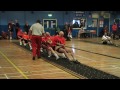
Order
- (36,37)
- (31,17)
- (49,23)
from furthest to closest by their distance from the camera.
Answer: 1. (49,23)
2. (31,17)
3. (36,37)

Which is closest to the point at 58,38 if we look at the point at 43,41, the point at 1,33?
the point at 43,41

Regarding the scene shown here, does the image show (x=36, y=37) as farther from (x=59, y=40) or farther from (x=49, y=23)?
(x=49, y=23)

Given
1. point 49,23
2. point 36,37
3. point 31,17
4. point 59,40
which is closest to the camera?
point 59,40

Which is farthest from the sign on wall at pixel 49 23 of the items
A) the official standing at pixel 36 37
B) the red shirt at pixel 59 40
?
the red shirt at pixel 59 40

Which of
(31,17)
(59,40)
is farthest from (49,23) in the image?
(59,40)

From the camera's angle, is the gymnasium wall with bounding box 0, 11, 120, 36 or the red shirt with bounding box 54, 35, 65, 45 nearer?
the red shirt with bounding box 54, 35, 65, 45

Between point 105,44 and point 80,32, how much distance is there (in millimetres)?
9438

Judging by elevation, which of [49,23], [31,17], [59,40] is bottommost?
[59,40]

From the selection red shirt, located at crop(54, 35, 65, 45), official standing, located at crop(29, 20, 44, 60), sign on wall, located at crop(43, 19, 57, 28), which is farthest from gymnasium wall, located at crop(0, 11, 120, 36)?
red shirt, located at crop(54, 35, 65, 45)

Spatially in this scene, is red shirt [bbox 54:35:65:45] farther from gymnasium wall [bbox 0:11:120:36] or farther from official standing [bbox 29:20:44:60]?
gymnasium wall [bbox 0:11:120:36]

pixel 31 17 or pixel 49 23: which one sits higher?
pixel 31 17

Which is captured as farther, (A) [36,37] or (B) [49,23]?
(B) [49,23]
